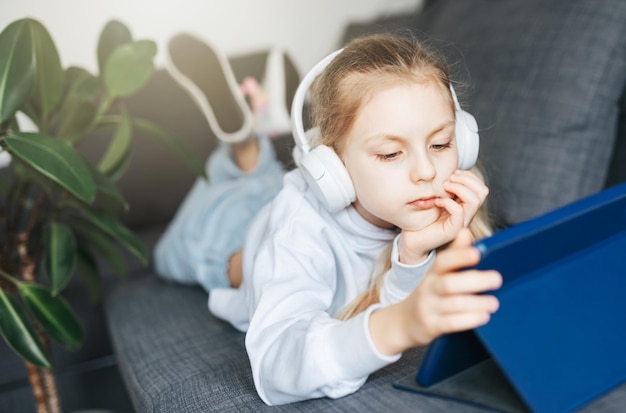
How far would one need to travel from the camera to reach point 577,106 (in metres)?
1.25

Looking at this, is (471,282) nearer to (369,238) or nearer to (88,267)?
(369,238)

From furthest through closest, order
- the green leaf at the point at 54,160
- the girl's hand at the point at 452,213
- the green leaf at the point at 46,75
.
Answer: the green leaf at the point at 46,75, the green leaf at the point at 54,160, the girl's hand at the point at 452,213

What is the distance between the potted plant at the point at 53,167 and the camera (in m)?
1.12

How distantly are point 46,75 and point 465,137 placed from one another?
0.82 m

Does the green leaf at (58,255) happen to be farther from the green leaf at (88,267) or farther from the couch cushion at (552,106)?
the couch cushion at (552,106)

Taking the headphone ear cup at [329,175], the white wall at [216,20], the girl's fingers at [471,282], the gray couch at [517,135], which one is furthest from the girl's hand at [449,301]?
the white wall at [216,20]

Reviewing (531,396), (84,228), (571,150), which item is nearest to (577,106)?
(571,150)

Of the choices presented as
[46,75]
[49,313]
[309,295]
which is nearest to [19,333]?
[49,313]

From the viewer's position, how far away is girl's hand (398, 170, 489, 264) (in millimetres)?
842

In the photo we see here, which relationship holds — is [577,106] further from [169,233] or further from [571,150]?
[169,233]

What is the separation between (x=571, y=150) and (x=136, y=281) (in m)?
1.05

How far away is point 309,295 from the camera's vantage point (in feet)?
2.88

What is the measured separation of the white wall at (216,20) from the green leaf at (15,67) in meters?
1.00

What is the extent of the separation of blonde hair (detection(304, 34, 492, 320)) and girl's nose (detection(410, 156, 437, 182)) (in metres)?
0.10
